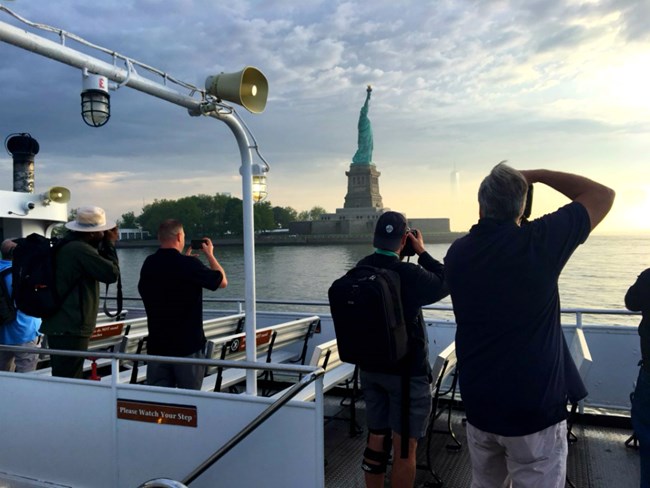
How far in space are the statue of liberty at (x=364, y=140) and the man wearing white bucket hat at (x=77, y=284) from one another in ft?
326

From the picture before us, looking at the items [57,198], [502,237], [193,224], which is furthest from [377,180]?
[502,237]

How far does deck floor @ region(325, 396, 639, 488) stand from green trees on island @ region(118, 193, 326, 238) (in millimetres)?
98391

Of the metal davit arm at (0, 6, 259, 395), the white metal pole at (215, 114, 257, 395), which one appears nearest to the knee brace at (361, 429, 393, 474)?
the metal davit arm at (0, 6, 259, 395)

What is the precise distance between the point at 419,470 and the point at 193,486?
5.63ft

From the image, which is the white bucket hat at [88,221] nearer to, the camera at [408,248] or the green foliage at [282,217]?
the camera at [408,248]

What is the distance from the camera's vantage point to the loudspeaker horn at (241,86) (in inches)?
155

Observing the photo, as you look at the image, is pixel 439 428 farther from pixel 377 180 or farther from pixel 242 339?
pixel 377 180

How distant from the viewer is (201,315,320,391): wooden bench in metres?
4.94

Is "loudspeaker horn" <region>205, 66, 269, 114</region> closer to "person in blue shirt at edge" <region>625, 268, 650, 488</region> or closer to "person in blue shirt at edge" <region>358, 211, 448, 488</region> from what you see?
"person in blue shirt at edge" <region>358, 211, 448, 488</region>

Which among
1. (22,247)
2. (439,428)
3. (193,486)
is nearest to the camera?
(193,486)

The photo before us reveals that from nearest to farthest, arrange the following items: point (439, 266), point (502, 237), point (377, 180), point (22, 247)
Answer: point (502, 237), point (439, 266), point (22, 247), point (377, 180)

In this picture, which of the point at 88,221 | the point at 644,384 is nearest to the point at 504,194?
the point at 644,384

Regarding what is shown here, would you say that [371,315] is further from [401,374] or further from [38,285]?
[38,285]

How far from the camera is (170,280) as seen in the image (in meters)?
4.00
